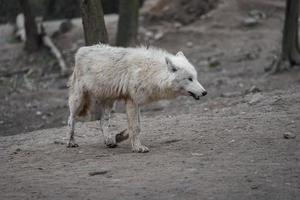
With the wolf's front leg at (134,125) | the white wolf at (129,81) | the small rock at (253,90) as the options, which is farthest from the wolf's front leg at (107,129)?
the small rock at (253,90)

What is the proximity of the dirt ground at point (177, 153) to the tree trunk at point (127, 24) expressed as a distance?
2.67 m

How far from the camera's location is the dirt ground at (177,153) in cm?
702

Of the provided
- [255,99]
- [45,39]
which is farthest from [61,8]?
[255,99]

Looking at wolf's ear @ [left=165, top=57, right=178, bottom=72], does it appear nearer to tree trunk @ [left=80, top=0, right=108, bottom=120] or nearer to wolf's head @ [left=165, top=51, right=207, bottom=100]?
wolf's head @ [left=165, top=51, right=207, bottom=100]

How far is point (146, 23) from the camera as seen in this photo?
1032 inches

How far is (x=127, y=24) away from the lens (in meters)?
18.8

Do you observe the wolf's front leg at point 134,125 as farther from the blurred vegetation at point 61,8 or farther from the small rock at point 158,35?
the blurred vegetation at point 61,8

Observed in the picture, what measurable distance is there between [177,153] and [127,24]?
10.6m

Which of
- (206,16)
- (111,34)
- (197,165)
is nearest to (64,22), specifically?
(111,34)

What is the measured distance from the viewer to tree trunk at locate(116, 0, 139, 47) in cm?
1855

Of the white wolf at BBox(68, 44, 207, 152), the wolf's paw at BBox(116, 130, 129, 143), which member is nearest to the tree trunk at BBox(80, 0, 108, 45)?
the white wolf at BBox(68, 44, 207, 152)

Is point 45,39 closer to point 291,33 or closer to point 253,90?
point 291,33

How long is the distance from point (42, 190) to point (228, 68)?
1367 cm

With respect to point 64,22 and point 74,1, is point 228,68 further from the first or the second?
point 74,1
